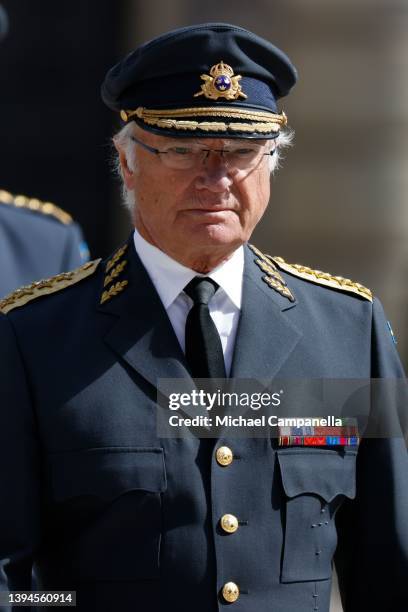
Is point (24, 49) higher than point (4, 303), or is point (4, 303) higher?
point (24, 49)

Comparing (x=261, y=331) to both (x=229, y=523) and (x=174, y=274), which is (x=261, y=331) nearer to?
(x=174, y=274)

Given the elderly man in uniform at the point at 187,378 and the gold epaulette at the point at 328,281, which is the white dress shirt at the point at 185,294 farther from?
the gold epaulette at the point at 328,281

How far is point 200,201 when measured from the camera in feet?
10.4

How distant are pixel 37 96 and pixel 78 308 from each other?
5044 millimetres

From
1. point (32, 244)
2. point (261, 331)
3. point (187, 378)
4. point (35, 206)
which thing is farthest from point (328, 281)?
point (35, 206)

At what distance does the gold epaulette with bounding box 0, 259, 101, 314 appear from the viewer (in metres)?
3.38

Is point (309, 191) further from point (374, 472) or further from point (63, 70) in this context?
point (374, 472)

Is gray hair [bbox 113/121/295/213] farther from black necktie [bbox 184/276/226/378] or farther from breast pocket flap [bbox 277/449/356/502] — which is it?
breast pocket flap [bbox 277/449/356/502]

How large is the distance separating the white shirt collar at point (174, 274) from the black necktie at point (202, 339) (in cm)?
4

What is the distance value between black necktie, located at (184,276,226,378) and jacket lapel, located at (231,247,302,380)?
0.16ft

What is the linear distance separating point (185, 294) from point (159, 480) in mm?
482

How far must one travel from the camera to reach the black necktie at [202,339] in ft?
10.6

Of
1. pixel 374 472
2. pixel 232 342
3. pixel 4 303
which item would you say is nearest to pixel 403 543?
pixel 374 472

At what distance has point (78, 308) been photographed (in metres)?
3.37
